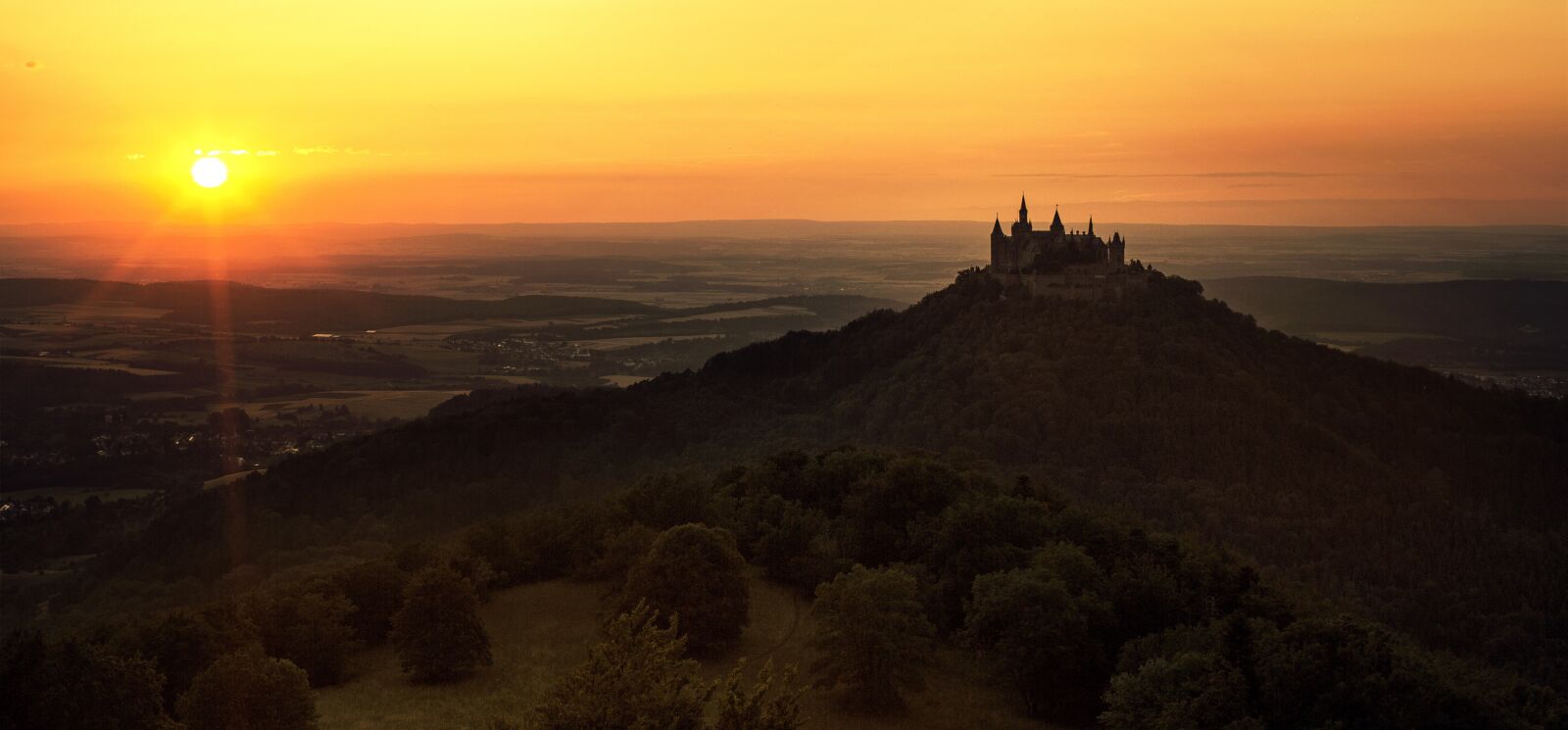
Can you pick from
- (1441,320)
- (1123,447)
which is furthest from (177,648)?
(1441,320)

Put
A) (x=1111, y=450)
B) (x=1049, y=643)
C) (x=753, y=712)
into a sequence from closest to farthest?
(x=753, y=712), (x=1049, y=643), (x=1111, y=450)

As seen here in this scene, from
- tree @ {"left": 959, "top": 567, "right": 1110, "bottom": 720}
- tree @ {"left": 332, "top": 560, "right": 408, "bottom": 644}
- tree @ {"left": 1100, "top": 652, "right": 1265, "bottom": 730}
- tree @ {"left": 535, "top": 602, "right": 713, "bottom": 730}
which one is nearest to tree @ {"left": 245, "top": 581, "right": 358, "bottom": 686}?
tree @ {"left": 332, "top": 560, "right": 408, "bottom": 644}

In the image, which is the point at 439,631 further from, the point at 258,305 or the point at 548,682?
the point at 258,305

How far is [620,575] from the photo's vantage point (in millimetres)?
38562

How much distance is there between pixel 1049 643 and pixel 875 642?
4.24 meters

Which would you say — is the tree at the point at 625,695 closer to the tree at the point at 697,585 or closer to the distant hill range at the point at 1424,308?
the tree at the point at 697,585

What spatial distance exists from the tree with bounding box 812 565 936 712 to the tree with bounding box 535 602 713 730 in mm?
10953

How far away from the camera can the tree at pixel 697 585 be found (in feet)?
109

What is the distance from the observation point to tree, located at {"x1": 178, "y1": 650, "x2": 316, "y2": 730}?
2466cm

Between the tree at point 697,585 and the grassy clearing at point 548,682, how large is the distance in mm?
831

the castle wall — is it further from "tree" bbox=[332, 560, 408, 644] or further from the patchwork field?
"tree" bbox=[332, 560, 408, 644]

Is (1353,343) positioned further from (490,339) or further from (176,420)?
(176,420)

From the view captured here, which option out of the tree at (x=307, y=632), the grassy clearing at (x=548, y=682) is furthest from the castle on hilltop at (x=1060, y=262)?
the tree at (x=307, y=632)

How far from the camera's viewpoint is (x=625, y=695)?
56.9 ft
